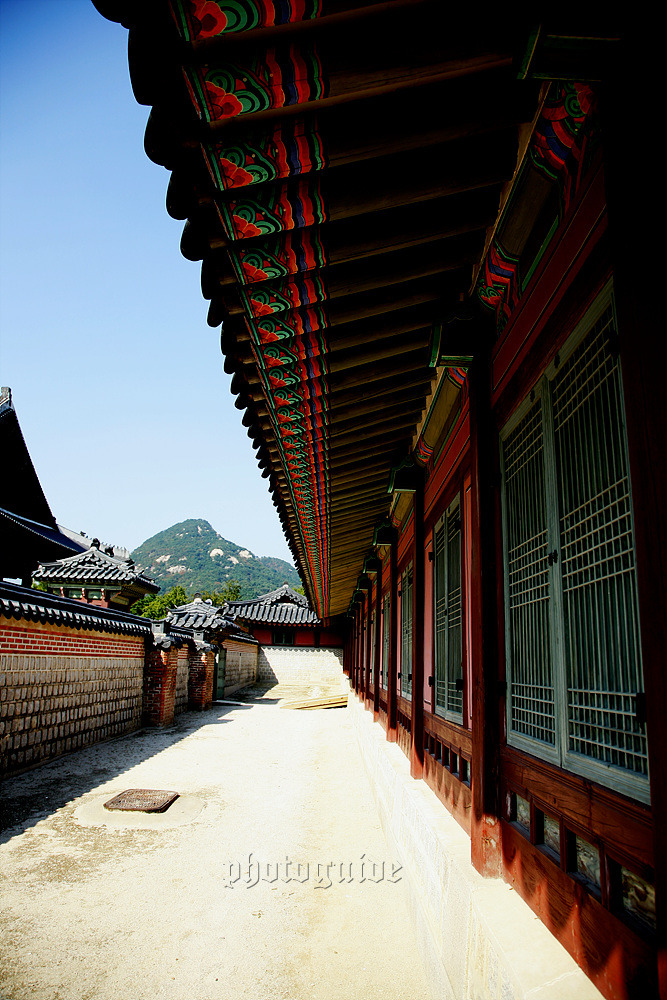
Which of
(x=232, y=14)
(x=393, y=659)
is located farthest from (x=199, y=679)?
(x=232, y=14)

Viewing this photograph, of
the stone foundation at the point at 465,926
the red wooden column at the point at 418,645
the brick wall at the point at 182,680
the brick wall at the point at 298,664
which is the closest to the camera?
the stone foundation at the point at 465,926

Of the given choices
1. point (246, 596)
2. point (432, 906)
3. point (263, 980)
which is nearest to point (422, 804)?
point (432, 906)

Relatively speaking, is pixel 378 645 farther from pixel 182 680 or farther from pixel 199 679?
pixel 199 679

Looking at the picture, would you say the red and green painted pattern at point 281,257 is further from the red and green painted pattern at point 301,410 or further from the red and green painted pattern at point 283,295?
the red and green painted pattern at point 301,410

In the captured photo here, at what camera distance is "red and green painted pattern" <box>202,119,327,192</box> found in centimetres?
157

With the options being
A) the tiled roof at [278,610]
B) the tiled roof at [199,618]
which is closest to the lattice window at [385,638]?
the tiled roof at [199,618]

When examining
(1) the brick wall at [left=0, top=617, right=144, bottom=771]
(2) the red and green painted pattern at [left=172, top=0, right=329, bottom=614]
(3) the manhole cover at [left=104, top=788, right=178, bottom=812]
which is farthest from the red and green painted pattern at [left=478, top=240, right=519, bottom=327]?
(1) the brick wall at [left=0, top=617, right=144, bottom=771]

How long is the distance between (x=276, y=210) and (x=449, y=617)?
2.90 m

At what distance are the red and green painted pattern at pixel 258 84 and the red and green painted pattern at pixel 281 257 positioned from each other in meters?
0.53

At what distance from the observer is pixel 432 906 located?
10.2ft

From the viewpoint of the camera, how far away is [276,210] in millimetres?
1834

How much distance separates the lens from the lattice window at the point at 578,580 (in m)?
1.55

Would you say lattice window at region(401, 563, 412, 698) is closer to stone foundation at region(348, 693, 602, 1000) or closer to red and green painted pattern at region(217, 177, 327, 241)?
stone foundation at region(348, 693, 602, 1000)

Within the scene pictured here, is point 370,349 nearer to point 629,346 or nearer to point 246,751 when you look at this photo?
point 629,346
